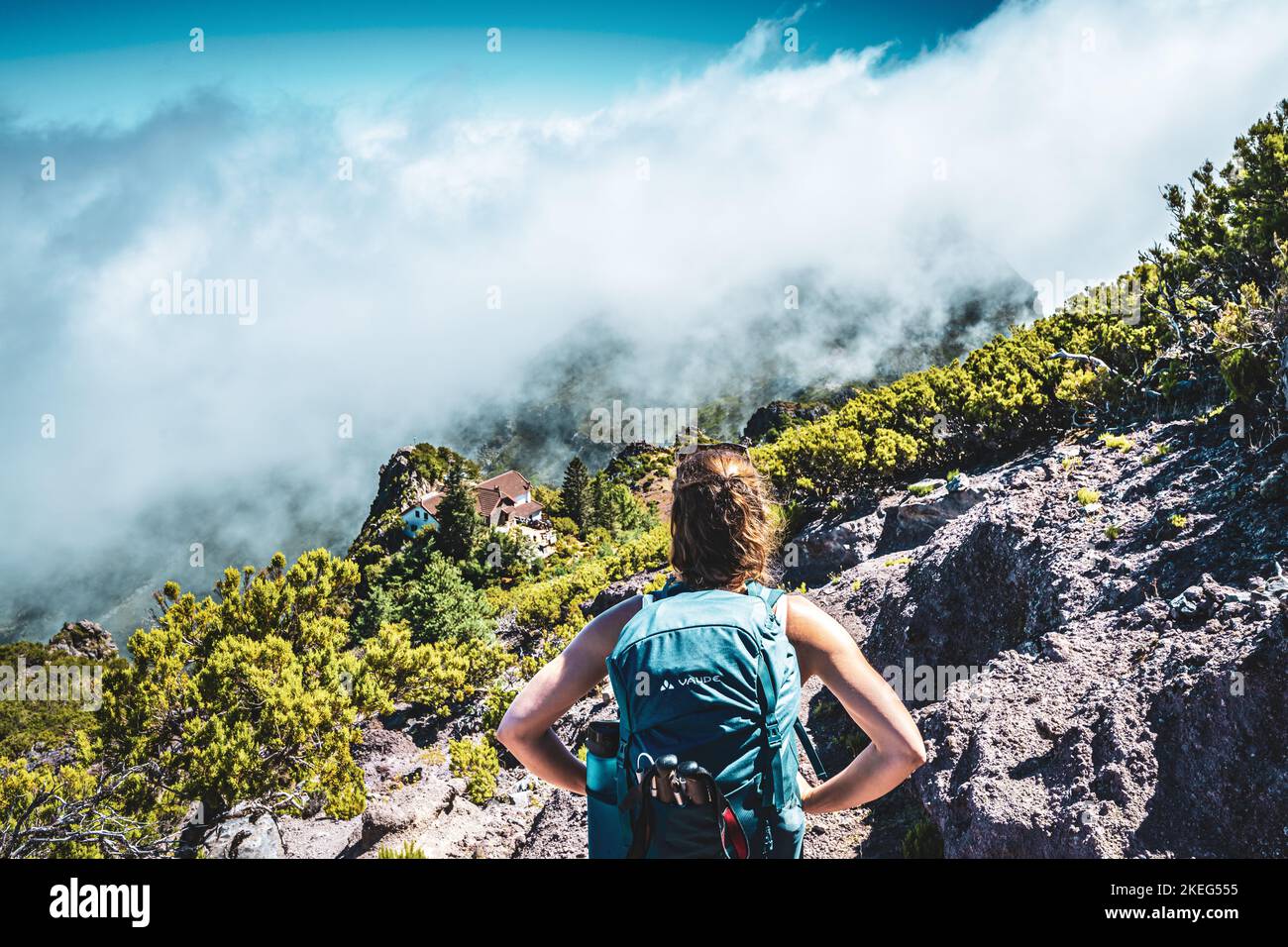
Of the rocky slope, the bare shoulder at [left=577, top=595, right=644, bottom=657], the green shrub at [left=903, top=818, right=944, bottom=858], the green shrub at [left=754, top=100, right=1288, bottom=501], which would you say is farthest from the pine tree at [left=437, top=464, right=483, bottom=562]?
the bare shoulder at [left=577, top=595, right=644, bottom=657]

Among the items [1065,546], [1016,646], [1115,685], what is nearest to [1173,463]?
Result: [1065,546]

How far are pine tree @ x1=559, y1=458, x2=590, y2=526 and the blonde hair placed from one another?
55.2 metres

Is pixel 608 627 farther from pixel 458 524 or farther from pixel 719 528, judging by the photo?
pixel 458 524

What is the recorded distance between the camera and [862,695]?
1.82m

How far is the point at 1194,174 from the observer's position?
407 inches

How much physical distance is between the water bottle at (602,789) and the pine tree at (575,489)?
2177 inches

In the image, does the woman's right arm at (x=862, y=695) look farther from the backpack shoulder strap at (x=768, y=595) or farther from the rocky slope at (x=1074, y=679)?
the rocky slope at (x=1074, y=679)

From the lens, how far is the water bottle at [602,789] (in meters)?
1.81
